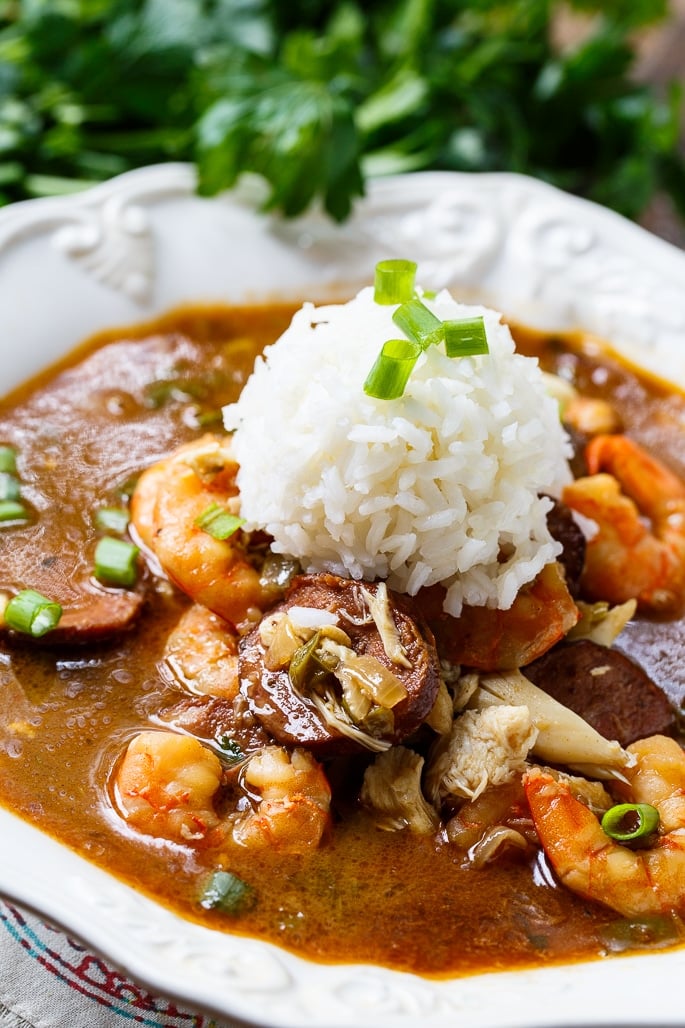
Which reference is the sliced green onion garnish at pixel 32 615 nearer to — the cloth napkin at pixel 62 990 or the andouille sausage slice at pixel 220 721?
the andouille sausage slice at pixel 220 721

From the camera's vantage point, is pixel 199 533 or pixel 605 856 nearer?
pixel 605 856

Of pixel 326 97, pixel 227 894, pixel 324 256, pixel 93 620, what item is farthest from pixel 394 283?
pixel 227 894

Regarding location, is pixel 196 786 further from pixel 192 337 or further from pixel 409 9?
pixel 409 9

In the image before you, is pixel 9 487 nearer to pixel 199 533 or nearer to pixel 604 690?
pixel 199 533

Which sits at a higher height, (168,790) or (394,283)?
(394,283)

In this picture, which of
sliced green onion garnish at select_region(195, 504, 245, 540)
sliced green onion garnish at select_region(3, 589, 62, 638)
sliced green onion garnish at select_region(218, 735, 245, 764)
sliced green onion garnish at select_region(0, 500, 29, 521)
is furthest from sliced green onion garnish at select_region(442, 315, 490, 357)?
sliced green onion garnish at select_region(0, 500, 29, 521)

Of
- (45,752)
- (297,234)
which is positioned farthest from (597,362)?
(45,752)

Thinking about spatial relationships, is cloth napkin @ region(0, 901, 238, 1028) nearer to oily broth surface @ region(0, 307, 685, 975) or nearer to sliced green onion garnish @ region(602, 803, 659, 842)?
oily broth surface @ region(0, 307, 685, 975)
